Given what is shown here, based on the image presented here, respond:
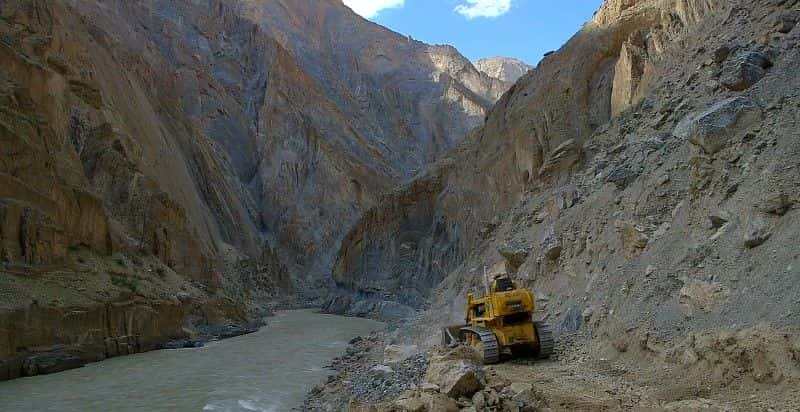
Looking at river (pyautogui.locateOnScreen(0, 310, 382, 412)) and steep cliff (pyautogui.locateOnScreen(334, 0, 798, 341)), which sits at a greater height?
steep cliff (pyautogui.locateOnScreen(334, 0, 798, 341))

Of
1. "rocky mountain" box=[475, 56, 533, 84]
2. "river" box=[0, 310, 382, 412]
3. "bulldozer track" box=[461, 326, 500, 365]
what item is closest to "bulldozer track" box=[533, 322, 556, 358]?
"bulldozer track" box=[461, 326, 500, 365]

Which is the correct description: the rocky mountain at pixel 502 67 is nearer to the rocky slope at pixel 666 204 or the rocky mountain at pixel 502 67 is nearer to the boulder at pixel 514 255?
the rocky slope at pixel 666 204

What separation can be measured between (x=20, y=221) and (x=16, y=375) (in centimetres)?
470

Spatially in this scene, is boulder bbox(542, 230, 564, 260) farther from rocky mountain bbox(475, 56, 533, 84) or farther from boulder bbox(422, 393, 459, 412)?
rocky mountain bbox(475, 56, 533, 84)

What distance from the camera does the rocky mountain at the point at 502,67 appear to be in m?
144

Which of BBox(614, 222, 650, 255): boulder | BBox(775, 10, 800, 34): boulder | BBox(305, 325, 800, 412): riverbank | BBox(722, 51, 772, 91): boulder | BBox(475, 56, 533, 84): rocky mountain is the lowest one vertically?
BBox(305, 325, 800, 412): riverbank

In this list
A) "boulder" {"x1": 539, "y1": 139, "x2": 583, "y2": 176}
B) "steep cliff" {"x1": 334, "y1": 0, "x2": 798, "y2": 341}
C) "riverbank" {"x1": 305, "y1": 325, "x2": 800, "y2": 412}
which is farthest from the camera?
"boulder" {"x1": 539, "y1": 139, "x2": 583, "y2": 176}

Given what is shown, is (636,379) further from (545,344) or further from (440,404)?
(440,404)

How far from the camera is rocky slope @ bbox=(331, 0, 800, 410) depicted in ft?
22.6

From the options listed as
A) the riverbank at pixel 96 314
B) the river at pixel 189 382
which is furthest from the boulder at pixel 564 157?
the riverbank at pixel 96 314

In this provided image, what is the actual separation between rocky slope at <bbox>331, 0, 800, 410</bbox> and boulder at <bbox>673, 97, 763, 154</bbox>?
0.08 feet

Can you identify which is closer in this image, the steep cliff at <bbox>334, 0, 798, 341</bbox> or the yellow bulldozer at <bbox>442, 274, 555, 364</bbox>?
the steep cliff at <bbox>334, 0, 798, 341</bbox>

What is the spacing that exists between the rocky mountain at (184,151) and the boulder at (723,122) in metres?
15.9

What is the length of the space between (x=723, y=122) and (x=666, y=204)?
192cm
